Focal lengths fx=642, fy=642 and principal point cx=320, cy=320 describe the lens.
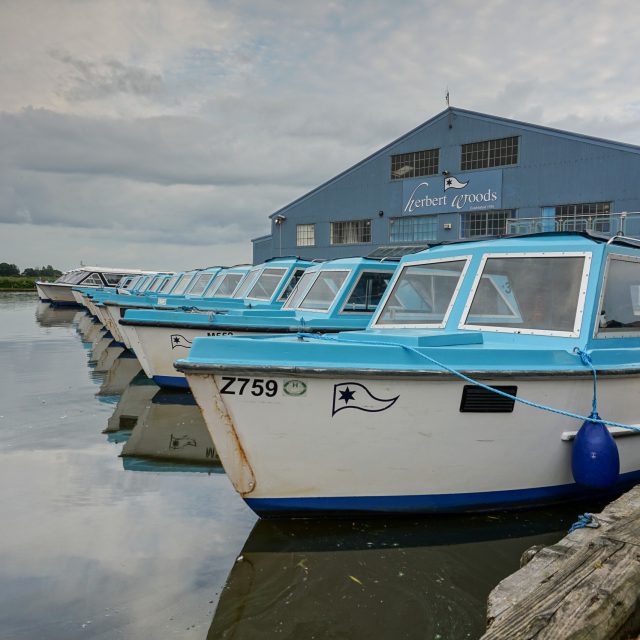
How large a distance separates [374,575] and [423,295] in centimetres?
295

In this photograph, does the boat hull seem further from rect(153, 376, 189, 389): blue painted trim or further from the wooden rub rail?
rect(153, 376, 189, 389): blue painted trim

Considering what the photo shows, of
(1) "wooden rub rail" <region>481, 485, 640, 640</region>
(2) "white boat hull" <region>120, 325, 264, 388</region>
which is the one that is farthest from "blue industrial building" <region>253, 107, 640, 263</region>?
(1) "wooden rub rail" <region>481, 485, 640, 640</region>

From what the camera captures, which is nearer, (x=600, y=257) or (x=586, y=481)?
(x=586, y=481)

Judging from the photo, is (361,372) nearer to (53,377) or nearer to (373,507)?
Result: (373,507)

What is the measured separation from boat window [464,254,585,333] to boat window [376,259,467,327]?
32 cm

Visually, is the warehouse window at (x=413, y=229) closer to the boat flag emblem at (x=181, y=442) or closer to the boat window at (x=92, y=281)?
the boat window at (x=92, y=281)

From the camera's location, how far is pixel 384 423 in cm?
494

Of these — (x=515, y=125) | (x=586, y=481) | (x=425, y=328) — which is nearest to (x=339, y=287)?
(x=425, y=328)

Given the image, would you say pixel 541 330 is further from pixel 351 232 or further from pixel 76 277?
pixel 76 277

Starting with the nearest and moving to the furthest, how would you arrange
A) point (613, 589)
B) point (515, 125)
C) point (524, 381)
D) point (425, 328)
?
point (613, 589) < point (524, 381) < point (425, 328) < point (515, 125)

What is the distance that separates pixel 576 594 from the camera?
3.00 metres

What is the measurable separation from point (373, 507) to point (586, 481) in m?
1.70

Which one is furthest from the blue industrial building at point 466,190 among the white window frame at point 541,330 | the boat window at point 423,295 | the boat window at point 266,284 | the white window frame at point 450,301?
the white window frame at point 541,330

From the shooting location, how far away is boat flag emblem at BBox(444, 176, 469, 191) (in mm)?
28969
